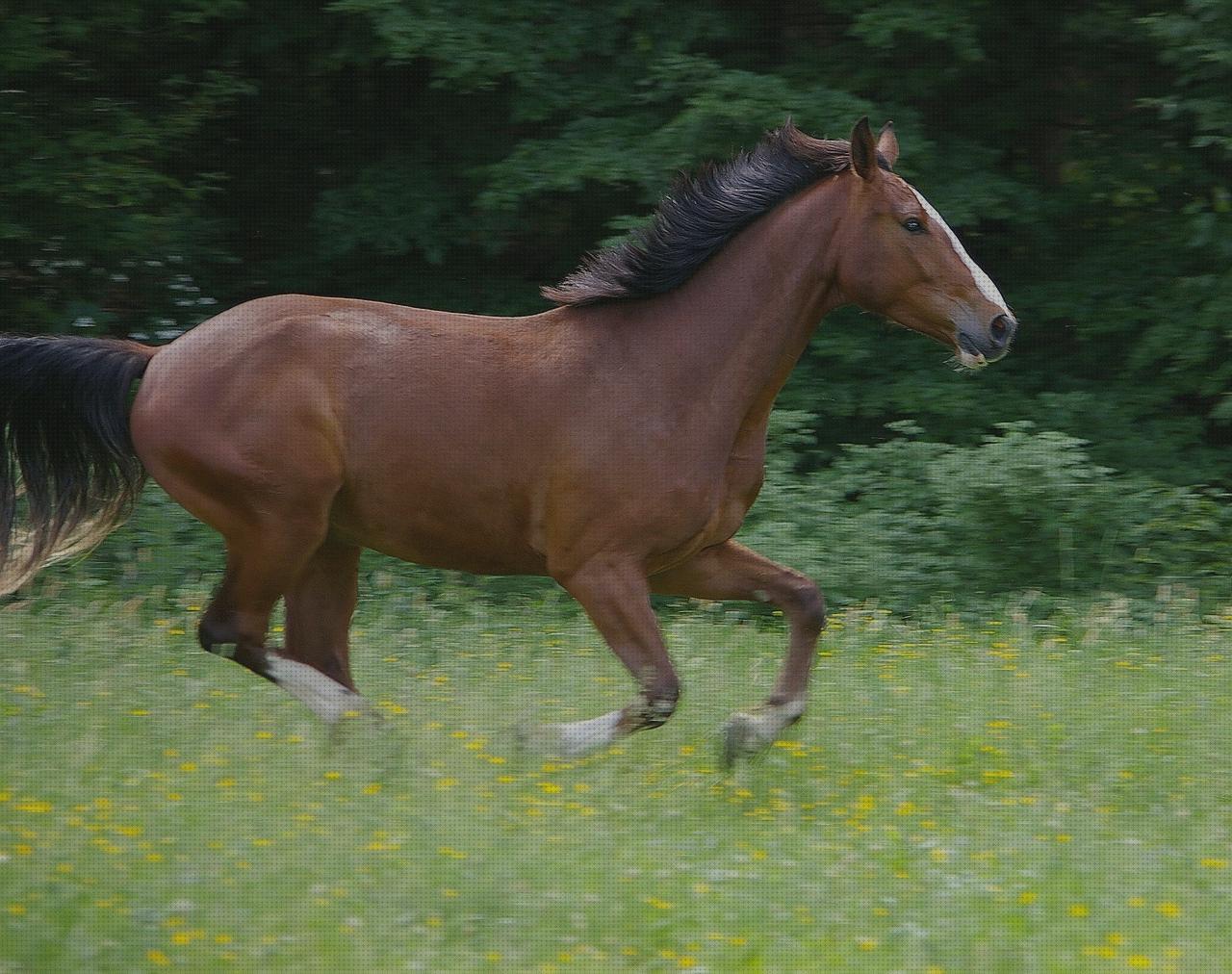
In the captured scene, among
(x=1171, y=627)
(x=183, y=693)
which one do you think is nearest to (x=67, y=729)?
(x=183, y=693)

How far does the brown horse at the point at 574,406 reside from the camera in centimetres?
535

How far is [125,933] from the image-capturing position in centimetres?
374

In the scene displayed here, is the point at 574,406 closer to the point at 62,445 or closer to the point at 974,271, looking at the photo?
the point at 974,271

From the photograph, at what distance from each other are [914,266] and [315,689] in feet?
8.37

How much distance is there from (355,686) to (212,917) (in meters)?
2.45

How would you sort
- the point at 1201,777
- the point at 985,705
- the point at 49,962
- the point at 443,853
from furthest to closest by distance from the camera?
the point at 985,705 → the point at 1201,777 → the point at 443,853 → the point at 49,962

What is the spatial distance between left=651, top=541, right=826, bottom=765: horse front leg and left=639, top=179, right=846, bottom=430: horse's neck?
22.0 inches

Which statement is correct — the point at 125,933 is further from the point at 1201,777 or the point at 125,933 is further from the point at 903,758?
the point at 1201,777

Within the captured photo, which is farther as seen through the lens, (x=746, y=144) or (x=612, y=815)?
(x=746, y=144)

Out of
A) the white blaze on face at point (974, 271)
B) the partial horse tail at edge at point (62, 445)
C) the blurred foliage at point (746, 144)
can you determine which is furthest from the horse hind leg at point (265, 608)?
the blurred foliage at point (746, 144)

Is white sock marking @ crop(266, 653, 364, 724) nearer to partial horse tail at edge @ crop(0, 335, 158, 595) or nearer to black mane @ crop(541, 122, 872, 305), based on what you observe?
partial horse tail at edge @ crop(0, 335, 158, 595)

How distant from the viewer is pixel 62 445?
19.1 feet

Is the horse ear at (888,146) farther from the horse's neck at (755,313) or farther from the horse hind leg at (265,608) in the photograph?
the horse hind leg at (265,608)

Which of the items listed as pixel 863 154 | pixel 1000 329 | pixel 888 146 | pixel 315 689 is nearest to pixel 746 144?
pixel 888 146
